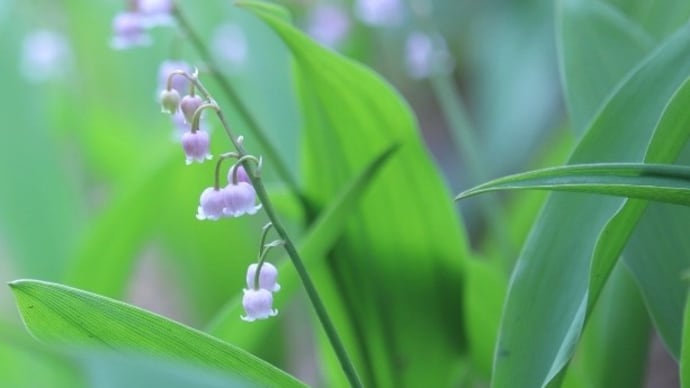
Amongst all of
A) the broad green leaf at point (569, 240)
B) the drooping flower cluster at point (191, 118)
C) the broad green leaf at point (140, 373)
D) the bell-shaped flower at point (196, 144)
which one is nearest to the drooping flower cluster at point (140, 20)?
A: the drooping flower cluster at point (191, 118)

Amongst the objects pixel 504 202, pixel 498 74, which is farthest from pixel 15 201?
pixel 498 74

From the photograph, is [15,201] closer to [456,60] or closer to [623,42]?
[623,42]

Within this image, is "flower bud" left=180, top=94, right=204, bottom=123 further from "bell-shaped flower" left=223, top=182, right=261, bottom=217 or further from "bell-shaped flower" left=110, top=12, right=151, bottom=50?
"bell-shaped flower" left=110, top=12, right=151, bottom=50

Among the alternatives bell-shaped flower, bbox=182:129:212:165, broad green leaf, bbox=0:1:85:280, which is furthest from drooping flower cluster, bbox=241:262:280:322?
broad green leaf, bbox=0:1:85:280

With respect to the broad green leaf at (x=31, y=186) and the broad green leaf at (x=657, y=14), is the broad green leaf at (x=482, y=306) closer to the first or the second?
the broad green leaf at (x=657, y=14)

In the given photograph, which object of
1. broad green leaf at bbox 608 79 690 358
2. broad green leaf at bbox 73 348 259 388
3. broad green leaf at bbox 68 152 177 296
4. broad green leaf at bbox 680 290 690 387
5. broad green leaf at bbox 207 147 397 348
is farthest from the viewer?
broad green leaf at bbox 68 152 177 296

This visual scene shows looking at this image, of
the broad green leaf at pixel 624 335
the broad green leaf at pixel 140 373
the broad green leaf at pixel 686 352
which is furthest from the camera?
the broad green leaf at pixel 624 335
